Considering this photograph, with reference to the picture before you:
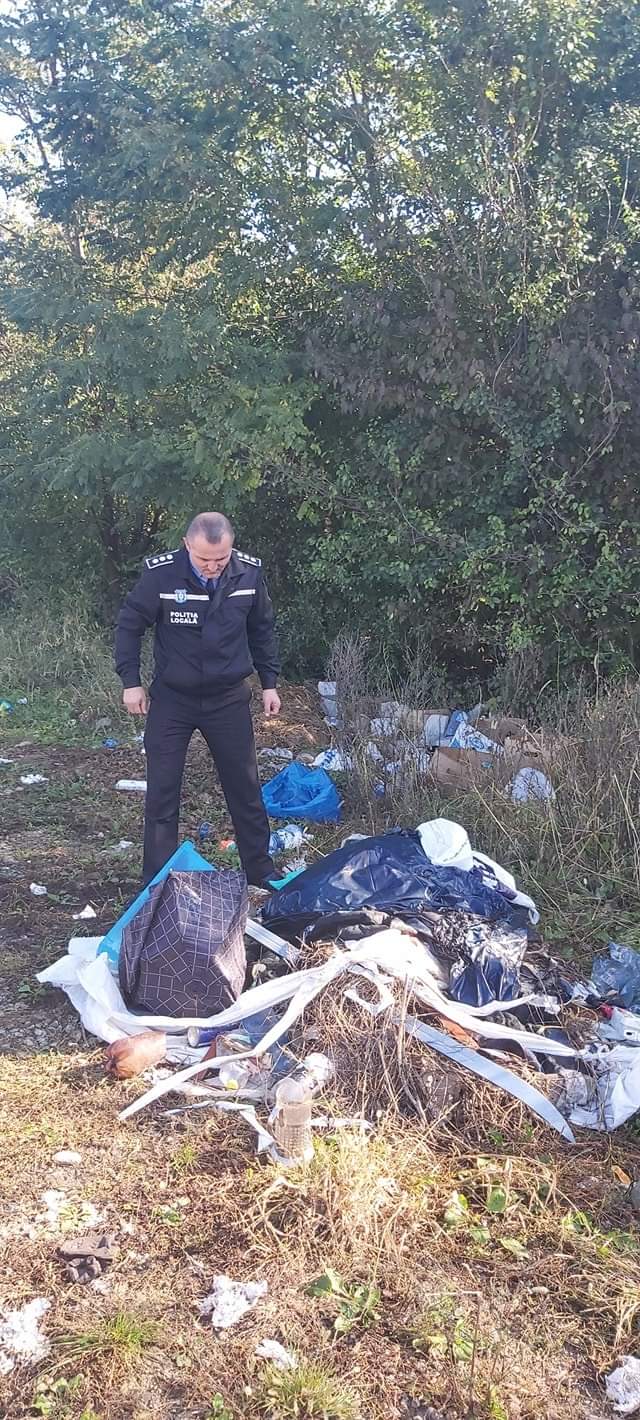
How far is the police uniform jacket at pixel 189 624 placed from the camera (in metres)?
4.02

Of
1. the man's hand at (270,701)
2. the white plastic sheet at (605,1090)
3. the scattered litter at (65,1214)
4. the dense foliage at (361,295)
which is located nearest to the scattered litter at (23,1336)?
the scattered litter at (65,1214)

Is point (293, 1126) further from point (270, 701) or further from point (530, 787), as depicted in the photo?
point (530, 787)

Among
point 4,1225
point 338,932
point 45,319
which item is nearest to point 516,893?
point 338,932

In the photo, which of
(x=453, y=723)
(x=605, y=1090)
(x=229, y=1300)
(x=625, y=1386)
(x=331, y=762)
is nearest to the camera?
(x=625, y=1386)

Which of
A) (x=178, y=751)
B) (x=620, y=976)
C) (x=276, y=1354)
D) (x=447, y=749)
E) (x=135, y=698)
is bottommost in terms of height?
(x=447, y=749)

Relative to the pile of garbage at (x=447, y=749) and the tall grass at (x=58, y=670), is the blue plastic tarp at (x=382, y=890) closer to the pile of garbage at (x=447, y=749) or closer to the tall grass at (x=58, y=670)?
the pile of garbage at (x=447, y=749)

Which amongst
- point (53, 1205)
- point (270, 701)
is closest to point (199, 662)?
point (270, 701)

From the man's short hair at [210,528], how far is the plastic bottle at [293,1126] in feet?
6.63

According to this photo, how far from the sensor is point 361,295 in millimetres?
7281

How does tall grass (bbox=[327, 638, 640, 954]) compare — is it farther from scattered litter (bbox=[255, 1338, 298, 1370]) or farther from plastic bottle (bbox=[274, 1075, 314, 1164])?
scattered litter (bbox=[255, 1338, 298, 1370])

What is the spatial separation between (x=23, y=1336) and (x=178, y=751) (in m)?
2.32

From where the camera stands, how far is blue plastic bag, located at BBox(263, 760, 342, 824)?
17.6ft

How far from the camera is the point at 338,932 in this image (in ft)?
11.4

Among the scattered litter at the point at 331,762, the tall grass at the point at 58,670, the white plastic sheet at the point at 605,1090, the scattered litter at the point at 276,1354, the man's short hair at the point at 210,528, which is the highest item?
the man's short hair at the point at 210,528
